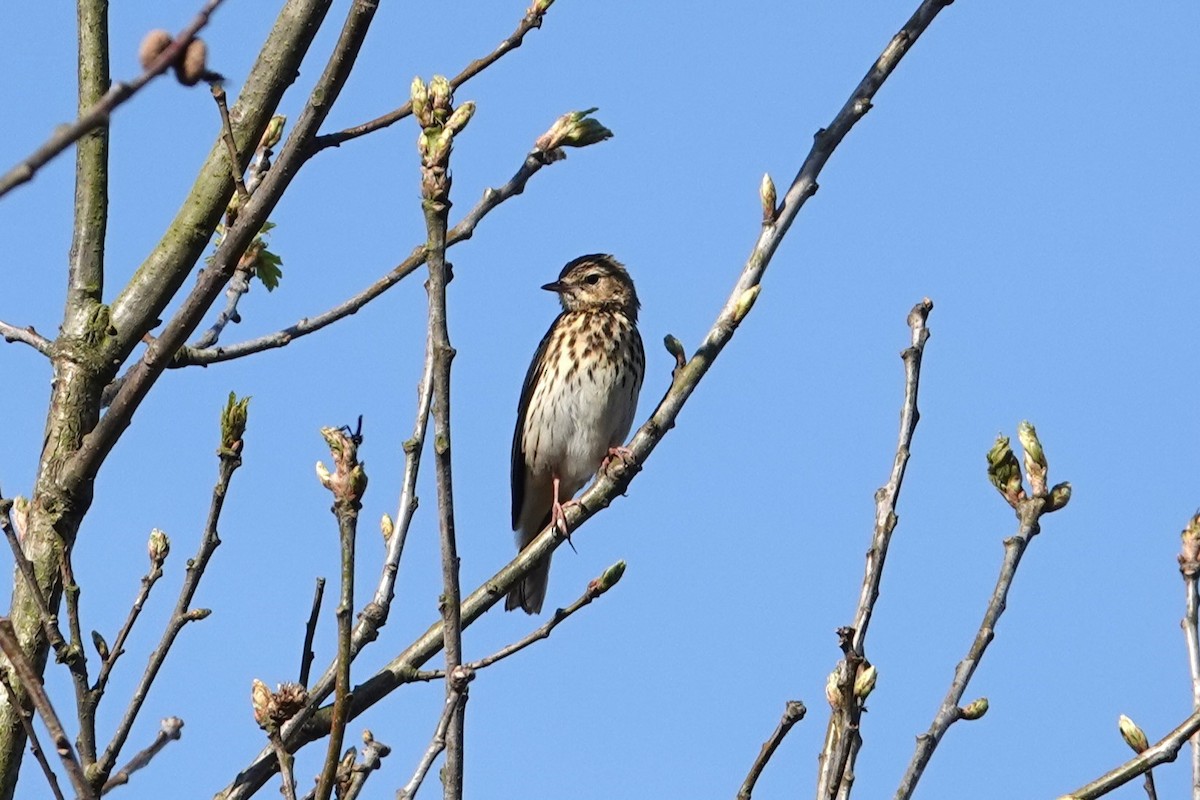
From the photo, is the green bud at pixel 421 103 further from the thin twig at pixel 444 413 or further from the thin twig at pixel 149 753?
the thin twig at pixel 149 753

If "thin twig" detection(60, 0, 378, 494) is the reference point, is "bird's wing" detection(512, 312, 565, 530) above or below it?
above

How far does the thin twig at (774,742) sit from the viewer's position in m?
3.54

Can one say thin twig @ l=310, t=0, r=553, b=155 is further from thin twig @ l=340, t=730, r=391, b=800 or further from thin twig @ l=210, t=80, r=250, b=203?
thin twig @ l=340, t=730, r=391, b=800

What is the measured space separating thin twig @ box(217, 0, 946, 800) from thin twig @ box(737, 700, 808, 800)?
1102mm

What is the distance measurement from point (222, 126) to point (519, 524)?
691 cm

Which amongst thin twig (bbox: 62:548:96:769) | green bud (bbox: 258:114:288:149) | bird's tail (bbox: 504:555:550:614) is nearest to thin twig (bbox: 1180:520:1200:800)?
thin twig (bbox: 62:548:96:769)

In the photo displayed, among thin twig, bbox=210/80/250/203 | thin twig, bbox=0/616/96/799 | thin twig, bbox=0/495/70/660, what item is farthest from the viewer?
thin twig, bbox=210/80/250/203

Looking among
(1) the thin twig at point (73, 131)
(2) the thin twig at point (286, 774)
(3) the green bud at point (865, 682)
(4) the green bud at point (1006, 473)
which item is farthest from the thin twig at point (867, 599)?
(1) the thin twig at point (73, 131)

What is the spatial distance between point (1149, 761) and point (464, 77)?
249cm

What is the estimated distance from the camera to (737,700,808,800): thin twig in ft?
11.6

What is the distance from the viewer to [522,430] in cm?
1066

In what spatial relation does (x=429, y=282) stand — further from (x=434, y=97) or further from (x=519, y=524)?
(x=519, y=524)

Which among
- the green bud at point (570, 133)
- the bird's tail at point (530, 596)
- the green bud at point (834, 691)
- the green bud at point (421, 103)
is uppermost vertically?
the bird's tail at point (530, 596)

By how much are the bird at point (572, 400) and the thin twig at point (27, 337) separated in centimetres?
514
